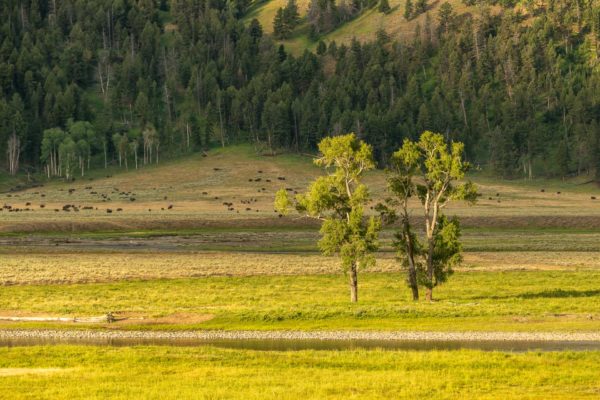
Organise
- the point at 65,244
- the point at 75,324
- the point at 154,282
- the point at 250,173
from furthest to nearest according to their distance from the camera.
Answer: the point at 250,173, the point at 65,244, the point at 154,282, the point at 75,324

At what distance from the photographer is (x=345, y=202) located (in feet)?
183

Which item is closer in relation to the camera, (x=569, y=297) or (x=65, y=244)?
(x=569, y=297)

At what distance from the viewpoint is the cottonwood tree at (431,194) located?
179 ft

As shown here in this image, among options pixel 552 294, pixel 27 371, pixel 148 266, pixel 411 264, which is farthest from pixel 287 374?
pixel 148 266

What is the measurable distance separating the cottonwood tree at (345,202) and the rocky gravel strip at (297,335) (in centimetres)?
927

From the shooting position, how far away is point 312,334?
152 feet

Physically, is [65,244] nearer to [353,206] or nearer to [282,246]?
[282,246]

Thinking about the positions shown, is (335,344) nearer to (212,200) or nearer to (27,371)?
(27,371)

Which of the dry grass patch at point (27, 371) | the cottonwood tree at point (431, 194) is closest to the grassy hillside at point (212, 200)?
the cottonwood tree at point (431, 194)

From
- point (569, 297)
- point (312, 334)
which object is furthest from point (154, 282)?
point (569, 297)

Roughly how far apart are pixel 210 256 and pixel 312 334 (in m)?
39.6

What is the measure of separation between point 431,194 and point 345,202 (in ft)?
17.7

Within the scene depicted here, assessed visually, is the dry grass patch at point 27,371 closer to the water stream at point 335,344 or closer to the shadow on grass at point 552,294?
the water stream at point 335,344

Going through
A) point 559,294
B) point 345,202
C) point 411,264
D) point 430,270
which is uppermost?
point 345,202
